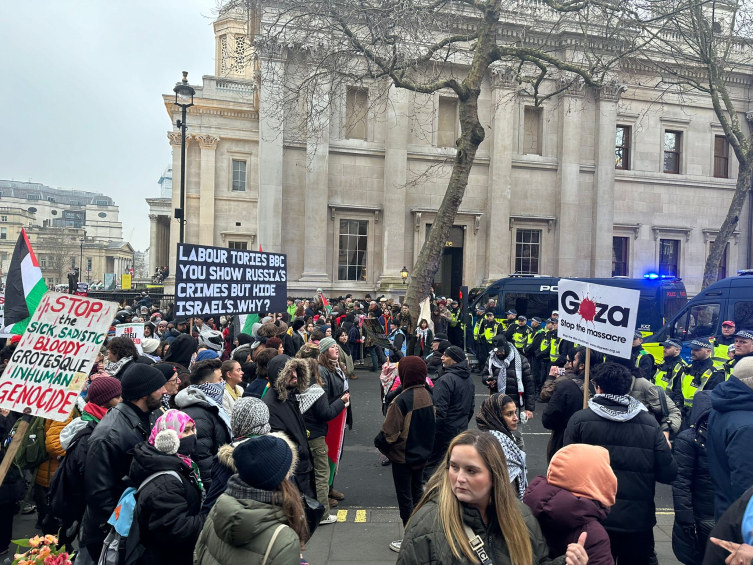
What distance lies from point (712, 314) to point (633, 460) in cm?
921

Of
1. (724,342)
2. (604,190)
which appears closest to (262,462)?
(724,342)

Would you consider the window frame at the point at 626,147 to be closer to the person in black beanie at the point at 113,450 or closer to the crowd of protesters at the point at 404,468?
the crowd of protesters at the point at 404,468

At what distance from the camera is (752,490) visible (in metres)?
2.35

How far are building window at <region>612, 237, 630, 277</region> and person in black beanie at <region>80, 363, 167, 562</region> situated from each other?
89.7 ft

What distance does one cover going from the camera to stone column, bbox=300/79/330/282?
2350cm

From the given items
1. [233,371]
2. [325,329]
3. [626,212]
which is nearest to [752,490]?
[233,371]

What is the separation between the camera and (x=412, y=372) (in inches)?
197

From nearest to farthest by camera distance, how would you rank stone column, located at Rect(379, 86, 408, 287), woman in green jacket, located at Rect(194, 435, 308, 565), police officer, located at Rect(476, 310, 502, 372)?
woman in green jacket, located at Rect(194, 435, 308, 565), police officer, located at Rect(476, 310, 502, 372), stone column, located at Rect(379, 86, 408, 287)

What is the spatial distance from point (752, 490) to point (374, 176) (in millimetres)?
23209

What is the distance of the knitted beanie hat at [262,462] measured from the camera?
7.72ft

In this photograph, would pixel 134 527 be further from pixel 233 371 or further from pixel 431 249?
pixel 431 249

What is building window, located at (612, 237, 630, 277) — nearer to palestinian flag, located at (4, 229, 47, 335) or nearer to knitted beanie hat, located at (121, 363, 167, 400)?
palestinian flag, located at (4, 229, 47, 335)

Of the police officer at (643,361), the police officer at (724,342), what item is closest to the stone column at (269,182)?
the police officer at (643,361)

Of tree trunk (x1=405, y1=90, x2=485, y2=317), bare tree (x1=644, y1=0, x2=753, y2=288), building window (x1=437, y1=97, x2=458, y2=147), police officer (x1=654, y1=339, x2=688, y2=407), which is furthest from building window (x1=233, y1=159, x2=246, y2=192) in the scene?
police officer (x1=654, y1=339, x2=688, y2=407)
